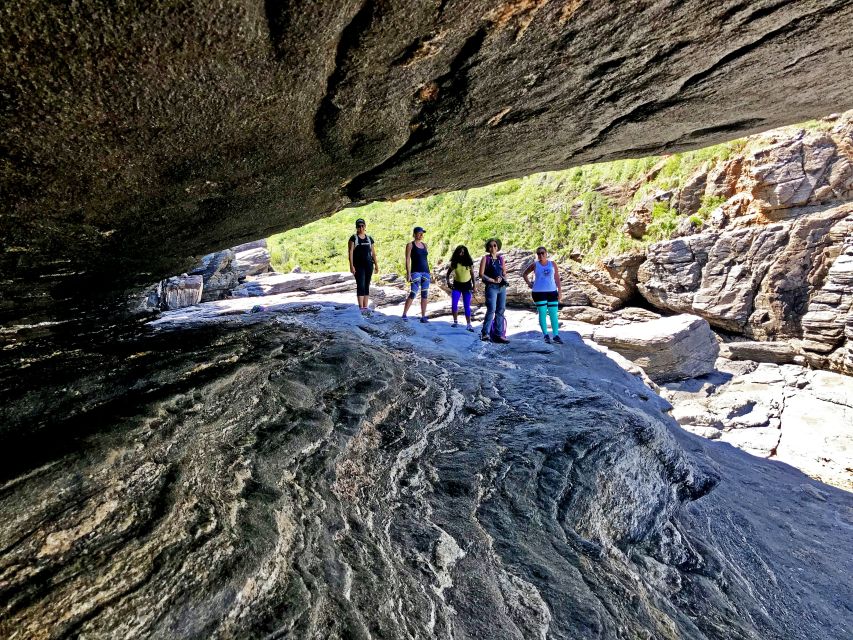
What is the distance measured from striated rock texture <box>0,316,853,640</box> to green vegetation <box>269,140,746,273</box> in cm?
1836

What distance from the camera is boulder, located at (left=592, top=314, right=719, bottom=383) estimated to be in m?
17.0

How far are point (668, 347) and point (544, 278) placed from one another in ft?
31.3

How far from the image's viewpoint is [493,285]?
33.3 feet

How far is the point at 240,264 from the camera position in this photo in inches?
917

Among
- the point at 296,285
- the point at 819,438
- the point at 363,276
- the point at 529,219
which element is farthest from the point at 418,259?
the point at 529,219

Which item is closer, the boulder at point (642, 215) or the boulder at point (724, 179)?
the boulder at point (724, 179)

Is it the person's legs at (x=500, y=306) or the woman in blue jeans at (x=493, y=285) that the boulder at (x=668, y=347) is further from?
the woman in blue jeans at (x=493, y=285)

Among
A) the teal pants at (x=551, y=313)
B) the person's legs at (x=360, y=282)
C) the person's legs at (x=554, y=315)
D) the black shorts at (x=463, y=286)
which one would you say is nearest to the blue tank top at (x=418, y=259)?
the black shorts at (x=463, y=286)

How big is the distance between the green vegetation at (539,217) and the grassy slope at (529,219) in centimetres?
5

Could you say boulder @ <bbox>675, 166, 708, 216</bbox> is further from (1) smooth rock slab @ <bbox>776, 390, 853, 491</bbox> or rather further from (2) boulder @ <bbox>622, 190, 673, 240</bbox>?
(1) smooth rock slab @ <bbox>776, 390, 853, 491</bbox>

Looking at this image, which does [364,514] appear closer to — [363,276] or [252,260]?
[363,276]

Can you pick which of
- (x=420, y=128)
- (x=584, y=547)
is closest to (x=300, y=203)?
(x=420, y=128)

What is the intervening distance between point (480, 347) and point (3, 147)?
7.82 meters

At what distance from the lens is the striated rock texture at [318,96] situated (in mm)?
2725
